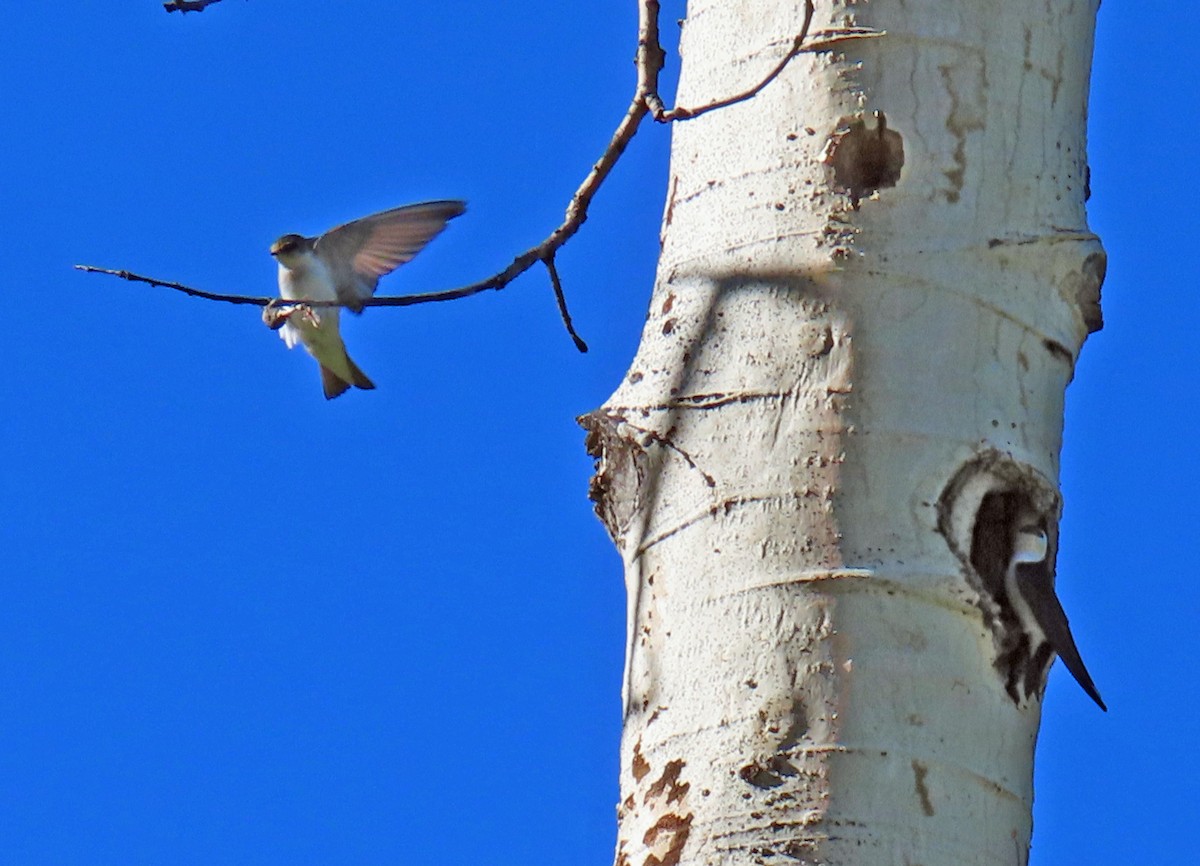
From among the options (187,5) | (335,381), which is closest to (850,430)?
(187,5)

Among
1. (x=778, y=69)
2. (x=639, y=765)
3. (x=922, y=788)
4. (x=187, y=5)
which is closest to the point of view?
(x=922, y=788)

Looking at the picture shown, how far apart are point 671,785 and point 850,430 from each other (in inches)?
14.7

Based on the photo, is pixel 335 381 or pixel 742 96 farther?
pixel 335 381

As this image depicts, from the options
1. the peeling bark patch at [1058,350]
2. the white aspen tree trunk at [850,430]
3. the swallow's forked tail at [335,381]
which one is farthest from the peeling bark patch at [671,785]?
the swallow's forked tail at [335,381]

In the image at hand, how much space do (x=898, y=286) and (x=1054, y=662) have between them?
40 centimetres

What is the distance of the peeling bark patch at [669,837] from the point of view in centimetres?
162

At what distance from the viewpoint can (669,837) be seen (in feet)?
5.37

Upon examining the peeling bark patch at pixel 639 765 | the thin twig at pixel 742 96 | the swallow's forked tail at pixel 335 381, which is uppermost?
the swallow's forked tail at pixel 335 381

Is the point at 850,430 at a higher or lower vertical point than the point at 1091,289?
lower

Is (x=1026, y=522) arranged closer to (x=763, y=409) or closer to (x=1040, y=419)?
(x=1040, y=419)

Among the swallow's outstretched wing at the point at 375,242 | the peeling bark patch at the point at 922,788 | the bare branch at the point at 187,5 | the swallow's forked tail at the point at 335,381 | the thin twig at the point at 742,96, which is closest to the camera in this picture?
the peeling bark patch at the point at 922,788

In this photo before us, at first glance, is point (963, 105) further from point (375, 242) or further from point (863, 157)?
point (375, 242)

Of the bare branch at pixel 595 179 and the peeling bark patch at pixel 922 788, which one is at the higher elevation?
the bare branch at pixel 595 179

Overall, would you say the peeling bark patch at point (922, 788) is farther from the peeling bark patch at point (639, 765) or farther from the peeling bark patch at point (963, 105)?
the peeling bark patch at point (963, 105)
